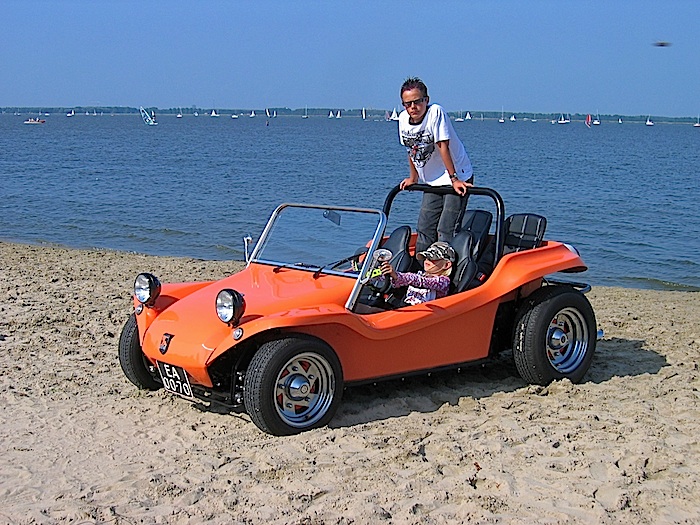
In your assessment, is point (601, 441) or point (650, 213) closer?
point (601, 441)

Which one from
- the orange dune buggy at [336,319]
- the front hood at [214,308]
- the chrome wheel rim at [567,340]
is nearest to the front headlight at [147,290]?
the orange dune buggy at [336,319]

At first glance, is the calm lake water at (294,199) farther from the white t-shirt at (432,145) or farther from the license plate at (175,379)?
the license plate at (175,379)

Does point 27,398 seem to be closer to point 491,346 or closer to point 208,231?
point 491,346

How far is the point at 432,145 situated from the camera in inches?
268

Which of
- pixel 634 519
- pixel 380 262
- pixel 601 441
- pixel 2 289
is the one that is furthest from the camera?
pixel 2 289

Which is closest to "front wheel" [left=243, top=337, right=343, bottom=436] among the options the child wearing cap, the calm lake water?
the child wearing cap

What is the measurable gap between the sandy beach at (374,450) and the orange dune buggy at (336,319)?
24 cm

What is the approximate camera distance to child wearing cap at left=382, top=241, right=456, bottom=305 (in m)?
6.14

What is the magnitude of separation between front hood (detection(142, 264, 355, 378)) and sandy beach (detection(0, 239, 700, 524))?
508 millimetres

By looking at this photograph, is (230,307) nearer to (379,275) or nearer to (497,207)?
(379,275)

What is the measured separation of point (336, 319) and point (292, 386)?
0.48 meters

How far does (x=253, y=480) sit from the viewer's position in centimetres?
462

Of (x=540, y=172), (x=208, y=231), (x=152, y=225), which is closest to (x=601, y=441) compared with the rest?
(x=208, y=231)

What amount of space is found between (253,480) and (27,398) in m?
2.25
